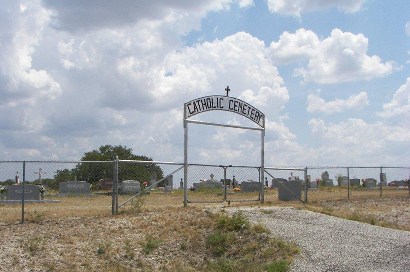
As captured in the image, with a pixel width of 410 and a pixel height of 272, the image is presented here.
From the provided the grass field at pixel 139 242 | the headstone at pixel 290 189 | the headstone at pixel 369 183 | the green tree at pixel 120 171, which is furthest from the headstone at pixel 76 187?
the headstone at pixel 369 183

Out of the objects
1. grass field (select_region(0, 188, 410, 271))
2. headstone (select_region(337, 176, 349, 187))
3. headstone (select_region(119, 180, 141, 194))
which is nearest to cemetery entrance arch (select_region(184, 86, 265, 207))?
headstone (select_region(119, 180, 141, 194))

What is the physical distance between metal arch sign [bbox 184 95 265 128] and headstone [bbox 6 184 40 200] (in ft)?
26.4

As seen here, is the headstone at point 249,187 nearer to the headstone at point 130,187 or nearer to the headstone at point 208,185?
the headstone at point 208,185

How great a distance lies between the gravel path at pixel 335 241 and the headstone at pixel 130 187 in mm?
3746

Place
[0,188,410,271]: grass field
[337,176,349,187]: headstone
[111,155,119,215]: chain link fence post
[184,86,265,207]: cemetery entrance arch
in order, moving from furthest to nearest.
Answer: [337,176,349,187]: headstone, [184,86,265,207]: cemetery entrance arch, [111,155,119,215]: chain link fence post, [0,188,410,271]: grass field

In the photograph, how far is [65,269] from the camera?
11469mm

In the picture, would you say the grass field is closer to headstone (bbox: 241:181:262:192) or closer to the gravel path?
the gravel path

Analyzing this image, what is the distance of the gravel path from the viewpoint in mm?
12477

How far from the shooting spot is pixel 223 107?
21.2 meters

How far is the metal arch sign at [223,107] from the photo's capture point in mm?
19984

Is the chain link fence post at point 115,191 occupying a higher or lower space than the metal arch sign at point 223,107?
lower

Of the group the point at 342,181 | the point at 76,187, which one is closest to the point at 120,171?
the point at 76,187

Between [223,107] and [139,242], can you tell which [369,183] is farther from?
[139,242]

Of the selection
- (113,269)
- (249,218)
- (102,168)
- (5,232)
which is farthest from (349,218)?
(5,232)
